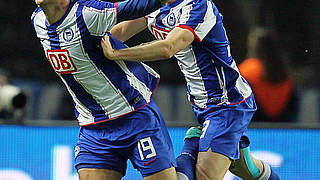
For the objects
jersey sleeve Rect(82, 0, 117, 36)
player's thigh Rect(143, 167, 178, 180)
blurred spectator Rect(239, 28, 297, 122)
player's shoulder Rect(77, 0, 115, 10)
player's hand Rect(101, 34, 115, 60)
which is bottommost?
blurred spectator Rect(239, 28, 297, 122)

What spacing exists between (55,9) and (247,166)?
5.61 feet

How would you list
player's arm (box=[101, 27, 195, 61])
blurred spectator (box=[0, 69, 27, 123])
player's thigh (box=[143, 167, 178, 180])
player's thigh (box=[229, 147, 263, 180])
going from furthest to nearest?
blurred spectator (box=[0, 69, 27, 123]), player's thigh (box=[229, 147, 263, 180]), player's thigh (box=[143, 167, 178, 180]), player's arm (box=[101, 27, 195, 61])

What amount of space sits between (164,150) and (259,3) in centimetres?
228

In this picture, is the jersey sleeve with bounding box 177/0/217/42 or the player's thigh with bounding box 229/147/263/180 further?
the player's thigh with bounding box 229/147/263/180

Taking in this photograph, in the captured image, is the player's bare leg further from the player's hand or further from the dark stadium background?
the player's hand

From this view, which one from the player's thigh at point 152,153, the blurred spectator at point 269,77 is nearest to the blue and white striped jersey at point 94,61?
the player's thigh at point 152,153

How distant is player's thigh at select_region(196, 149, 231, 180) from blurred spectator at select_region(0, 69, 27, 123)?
232 centimetres

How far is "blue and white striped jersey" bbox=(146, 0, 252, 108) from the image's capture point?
3.82m

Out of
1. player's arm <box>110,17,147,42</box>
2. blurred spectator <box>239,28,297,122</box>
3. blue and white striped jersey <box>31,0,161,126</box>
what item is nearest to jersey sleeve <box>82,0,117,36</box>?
blue and white striped jersey <box>31,0,161,126</box>

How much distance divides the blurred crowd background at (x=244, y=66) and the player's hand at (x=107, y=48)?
6.63ft

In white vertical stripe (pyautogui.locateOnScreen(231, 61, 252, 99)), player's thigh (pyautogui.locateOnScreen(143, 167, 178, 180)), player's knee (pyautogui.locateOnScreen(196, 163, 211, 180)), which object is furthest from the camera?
white vertical stripe (pyautogui.locateOnScreen(231, 61, 252, 99))

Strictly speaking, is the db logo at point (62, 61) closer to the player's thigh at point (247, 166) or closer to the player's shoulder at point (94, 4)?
the player's shoulder at point (94, 4)

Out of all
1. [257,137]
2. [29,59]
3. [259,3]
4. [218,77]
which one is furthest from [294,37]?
[29,59]

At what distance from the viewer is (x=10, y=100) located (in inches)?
227
